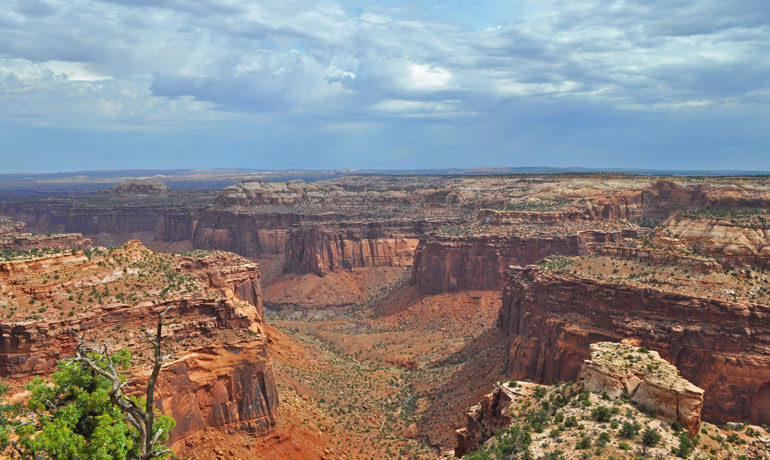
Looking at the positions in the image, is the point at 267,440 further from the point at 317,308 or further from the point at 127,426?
the point at 317,308

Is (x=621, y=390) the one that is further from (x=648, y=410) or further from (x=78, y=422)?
(x=78, y=422)

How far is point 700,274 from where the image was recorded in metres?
39.6

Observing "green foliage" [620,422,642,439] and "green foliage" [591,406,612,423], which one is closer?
"green foliage" [620,422,642,439]

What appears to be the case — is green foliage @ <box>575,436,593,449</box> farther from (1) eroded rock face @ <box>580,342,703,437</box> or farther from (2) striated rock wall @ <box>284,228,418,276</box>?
(2) striated rock wall @ <box>284,228,418,276</box>

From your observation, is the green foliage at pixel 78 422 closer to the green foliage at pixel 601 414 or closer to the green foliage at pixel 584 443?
the green foliage at pixel 584 443

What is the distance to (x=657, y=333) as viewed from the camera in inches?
1438

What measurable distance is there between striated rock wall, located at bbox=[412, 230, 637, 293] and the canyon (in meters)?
0.28

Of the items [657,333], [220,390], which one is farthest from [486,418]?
[220,390]

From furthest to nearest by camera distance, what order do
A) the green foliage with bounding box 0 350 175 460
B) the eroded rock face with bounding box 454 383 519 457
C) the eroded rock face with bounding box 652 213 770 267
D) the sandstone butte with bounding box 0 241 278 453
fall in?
the eroded rock face with bounding box 652 213 770 267, the sandstone butte with bounding box 0 241 278 453, the eroded rock face with bounding box 454 383 519 457, the green foliage with bounding box 0 350 175 460

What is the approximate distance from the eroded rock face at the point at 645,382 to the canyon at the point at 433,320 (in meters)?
4.32

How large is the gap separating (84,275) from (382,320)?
5339 centimetres

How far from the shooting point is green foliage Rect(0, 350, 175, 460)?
16.1m

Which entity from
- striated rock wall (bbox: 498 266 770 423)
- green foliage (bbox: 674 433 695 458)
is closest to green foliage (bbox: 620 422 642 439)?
green foliage (bbox: 674 433 695 458)

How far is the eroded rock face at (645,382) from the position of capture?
22.8 m
